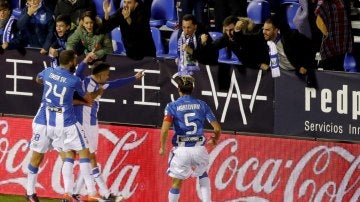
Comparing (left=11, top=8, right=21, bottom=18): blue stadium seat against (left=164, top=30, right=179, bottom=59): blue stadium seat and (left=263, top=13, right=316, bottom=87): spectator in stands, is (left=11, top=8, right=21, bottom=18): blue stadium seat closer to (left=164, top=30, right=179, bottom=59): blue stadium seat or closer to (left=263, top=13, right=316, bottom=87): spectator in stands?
(left=164, top=30, right=179, bottom=59): blue stadium seat

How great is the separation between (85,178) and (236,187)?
2224 millimetres

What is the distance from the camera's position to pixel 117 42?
65.0ft

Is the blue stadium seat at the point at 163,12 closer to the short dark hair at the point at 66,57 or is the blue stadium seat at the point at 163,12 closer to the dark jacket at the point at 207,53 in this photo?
the dark jacket at the point at 207,53

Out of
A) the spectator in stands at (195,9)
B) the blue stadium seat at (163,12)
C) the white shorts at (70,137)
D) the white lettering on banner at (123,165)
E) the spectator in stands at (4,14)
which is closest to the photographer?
the white shorts at (70,137)

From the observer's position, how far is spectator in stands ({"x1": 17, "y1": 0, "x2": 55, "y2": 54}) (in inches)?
771

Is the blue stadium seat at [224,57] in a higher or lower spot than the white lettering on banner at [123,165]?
higher

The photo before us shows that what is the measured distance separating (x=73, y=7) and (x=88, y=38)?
1.13m

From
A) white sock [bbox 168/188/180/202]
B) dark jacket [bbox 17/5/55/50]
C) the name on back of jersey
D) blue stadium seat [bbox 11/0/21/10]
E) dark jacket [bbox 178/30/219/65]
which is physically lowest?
white sock [bbox 168/188/180/202]

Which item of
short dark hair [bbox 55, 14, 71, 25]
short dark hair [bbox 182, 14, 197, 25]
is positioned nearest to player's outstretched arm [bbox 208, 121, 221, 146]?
short dark hair [bbox 182, 14, 197, 25]

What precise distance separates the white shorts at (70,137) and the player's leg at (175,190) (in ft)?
4.58

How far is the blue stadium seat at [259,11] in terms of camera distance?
18.9 metres

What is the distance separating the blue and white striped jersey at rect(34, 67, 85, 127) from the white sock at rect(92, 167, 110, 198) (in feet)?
3.06

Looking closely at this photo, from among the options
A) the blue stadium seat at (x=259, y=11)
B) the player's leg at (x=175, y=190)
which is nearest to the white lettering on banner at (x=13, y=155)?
the player's leg at (x=175, y=190)

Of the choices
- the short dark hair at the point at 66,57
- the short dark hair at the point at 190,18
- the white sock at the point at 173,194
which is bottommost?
the white sock at the point at 173,194
